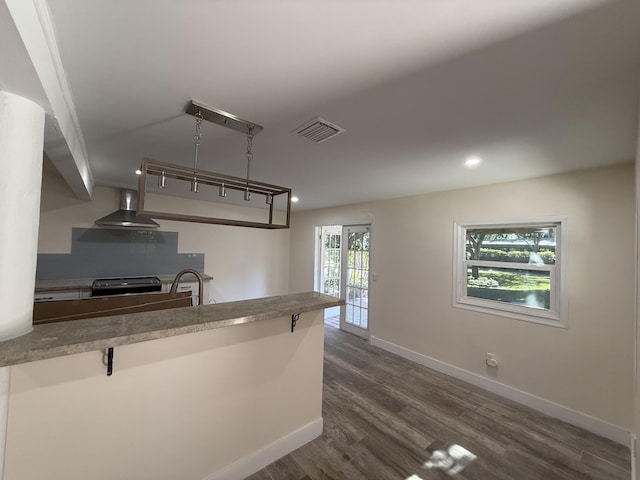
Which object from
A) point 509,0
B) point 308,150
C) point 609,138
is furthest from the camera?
point 308,150

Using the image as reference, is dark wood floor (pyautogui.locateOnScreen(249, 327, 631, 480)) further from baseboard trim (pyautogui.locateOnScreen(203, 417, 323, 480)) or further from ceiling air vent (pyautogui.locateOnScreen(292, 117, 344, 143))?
ceiling air vent (pyautogui.locateOnScreen(292, 117, 344, 143))

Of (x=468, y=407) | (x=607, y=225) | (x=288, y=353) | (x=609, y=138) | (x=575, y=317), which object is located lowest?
(x=468, y=407)

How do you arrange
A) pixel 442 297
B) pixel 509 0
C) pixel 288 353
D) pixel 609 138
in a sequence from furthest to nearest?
pixel 442 297
pixel 288 353
pixel 609 138
pixel 509 0

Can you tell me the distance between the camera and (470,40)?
93 cm

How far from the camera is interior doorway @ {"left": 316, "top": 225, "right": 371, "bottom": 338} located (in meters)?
4.33

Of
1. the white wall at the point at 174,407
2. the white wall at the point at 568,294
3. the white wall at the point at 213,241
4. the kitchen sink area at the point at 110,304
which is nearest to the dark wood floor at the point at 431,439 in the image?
the white wall at the point at 174,407

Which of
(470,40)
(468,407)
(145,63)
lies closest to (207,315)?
(145,63)

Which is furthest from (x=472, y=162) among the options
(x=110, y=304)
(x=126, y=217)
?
(x=126, y=217)

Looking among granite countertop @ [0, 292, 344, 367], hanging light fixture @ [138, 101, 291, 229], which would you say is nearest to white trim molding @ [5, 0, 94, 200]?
hanging light fixture @ [138, 101, 291, 229]

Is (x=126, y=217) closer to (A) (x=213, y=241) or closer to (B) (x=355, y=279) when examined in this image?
(A) (x=213, y=241)

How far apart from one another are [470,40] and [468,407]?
294cm

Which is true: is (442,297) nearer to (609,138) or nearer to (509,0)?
(609,138)

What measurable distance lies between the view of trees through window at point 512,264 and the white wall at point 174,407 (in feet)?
6.97

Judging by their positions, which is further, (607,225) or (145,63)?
(607,225)
